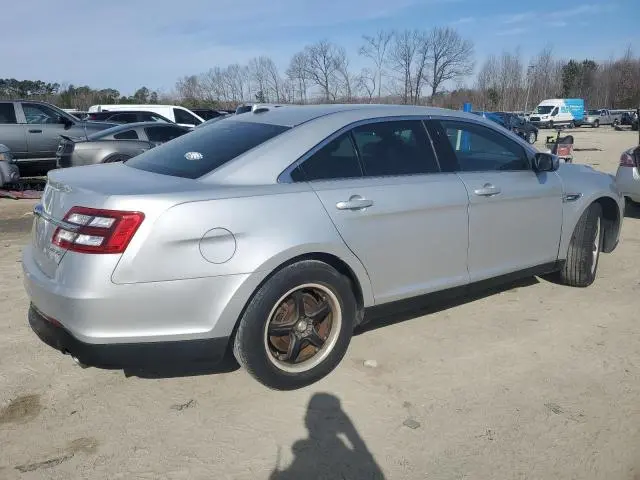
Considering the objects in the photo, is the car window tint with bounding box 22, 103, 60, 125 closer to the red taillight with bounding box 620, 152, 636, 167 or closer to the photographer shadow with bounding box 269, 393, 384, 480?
the red taillight with bounding box 620, 152, 636, 167

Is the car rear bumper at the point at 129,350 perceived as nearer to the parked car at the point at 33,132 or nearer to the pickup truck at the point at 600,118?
the parked car at the point at 33,132

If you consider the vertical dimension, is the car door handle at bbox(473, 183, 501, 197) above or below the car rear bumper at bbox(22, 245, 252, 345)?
above

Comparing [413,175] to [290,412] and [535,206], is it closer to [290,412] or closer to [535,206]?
[535,206]

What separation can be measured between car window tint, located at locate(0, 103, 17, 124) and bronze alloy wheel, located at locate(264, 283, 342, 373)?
1053cm

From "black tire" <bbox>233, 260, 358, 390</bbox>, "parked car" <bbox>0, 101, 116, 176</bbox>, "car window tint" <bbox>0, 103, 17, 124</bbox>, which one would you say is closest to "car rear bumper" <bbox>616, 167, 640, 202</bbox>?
"black tire" <bbox>233, 260, 358, 390</bbox>

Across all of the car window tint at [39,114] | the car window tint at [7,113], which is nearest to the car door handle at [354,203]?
the car window tint at [39,114]

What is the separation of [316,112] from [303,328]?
54.0 inches

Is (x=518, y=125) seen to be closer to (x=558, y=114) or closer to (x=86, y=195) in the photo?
(x=558, y=114)

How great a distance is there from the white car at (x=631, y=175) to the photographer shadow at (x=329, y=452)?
6107mm

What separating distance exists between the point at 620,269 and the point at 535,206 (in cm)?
205

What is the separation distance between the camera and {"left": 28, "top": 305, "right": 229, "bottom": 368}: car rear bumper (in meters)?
2.62

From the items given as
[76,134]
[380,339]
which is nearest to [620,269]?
[380,339]

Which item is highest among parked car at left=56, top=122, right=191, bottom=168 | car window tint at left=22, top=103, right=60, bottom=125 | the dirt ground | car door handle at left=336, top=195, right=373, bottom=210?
car window tint at left=22, top=103, right=60, bottom=125

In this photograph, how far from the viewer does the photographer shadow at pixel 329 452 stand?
2.49 metres
